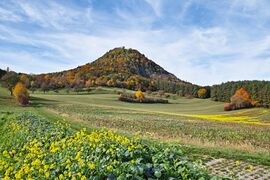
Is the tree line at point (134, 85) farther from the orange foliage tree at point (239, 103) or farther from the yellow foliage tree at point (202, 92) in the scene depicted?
the orange foliage tree at point (239, 103)

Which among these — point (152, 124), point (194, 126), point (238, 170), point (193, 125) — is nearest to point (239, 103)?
point (193, 125)

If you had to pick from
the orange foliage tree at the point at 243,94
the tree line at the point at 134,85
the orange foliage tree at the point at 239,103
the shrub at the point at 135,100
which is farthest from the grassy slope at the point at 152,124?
the tree line at the point at 134,85

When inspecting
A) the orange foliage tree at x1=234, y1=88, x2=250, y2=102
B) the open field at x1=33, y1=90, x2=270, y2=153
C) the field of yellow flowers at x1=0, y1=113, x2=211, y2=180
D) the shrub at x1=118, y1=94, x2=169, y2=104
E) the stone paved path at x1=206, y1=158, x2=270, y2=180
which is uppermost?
the orange foliage tree at x1=234, y1=88, x2=250, y2=102

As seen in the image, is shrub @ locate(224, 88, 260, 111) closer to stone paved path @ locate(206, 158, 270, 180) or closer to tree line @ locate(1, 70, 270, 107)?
tree line @ locate(1, 70, 270, 107)

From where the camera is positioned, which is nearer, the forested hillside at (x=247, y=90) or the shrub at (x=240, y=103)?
the shrub at (x=240, y=103)

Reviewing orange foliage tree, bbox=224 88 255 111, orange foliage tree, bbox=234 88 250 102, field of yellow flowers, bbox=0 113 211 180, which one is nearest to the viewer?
field of yellow flowers, bbox=0 113 211 180

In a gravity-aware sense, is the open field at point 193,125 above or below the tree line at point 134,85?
below

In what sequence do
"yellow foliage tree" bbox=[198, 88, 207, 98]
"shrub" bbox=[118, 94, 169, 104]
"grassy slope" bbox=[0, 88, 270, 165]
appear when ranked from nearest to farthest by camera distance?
"grassy slope" bbox=[0, 88, 270, 165] < "shrub" bbox=[118, 94, 169, 104] < "yellow foliage tree" bbox=[198, 88, 207, 98]

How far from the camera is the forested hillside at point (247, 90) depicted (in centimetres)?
7775

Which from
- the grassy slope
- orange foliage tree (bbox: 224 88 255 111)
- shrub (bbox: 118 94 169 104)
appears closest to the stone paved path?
the grassy slope

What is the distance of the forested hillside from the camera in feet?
255

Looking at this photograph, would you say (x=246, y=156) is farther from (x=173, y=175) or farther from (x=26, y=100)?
(x=26, y=100)

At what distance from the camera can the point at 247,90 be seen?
276 ft

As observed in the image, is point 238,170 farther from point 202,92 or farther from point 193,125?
point 202,92
